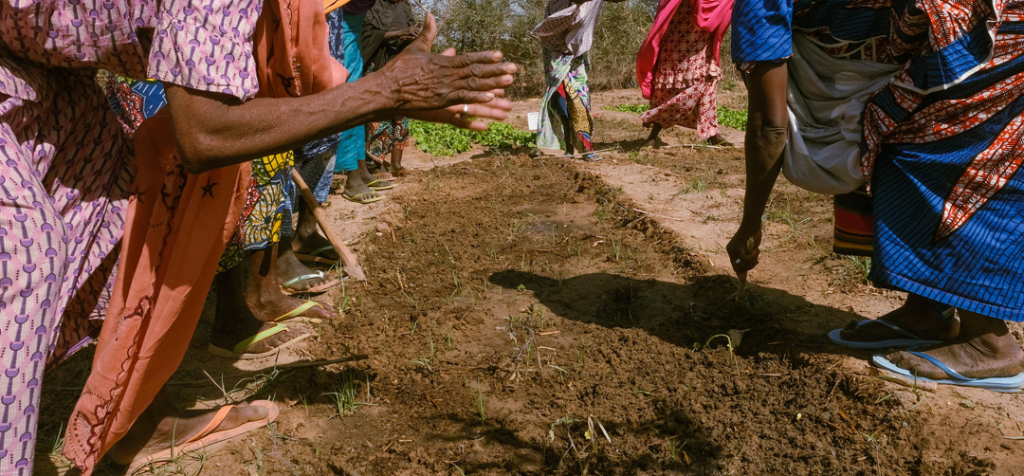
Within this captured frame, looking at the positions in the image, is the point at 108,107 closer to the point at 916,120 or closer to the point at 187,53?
the point at 187,53

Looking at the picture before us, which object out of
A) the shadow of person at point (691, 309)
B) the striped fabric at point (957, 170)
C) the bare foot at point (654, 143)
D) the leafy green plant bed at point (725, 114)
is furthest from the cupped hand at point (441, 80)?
the leafy green plant bed at point (725, 114)

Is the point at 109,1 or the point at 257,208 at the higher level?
the point at 109,1

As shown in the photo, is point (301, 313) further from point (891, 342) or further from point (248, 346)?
point (891, 342)

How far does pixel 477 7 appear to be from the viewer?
12297 mm

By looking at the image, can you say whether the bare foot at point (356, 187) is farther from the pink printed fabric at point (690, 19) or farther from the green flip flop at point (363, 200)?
the pink printed fabric at point (690, 19)

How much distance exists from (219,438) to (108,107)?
3.48 feet

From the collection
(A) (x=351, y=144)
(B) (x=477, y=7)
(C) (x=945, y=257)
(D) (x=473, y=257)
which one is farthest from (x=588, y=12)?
(B) (x=477, y=7)

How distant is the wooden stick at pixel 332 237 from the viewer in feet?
11.0

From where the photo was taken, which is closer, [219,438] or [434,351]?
[219,438]

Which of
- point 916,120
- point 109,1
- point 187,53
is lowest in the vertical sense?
point 916,120

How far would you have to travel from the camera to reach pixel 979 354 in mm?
2250

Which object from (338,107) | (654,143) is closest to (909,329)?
(338,107)

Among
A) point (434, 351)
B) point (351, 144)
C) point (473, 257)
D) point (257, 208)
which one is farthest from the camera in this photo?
point (351, 144)

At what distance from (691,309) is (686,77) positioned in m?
4.23
